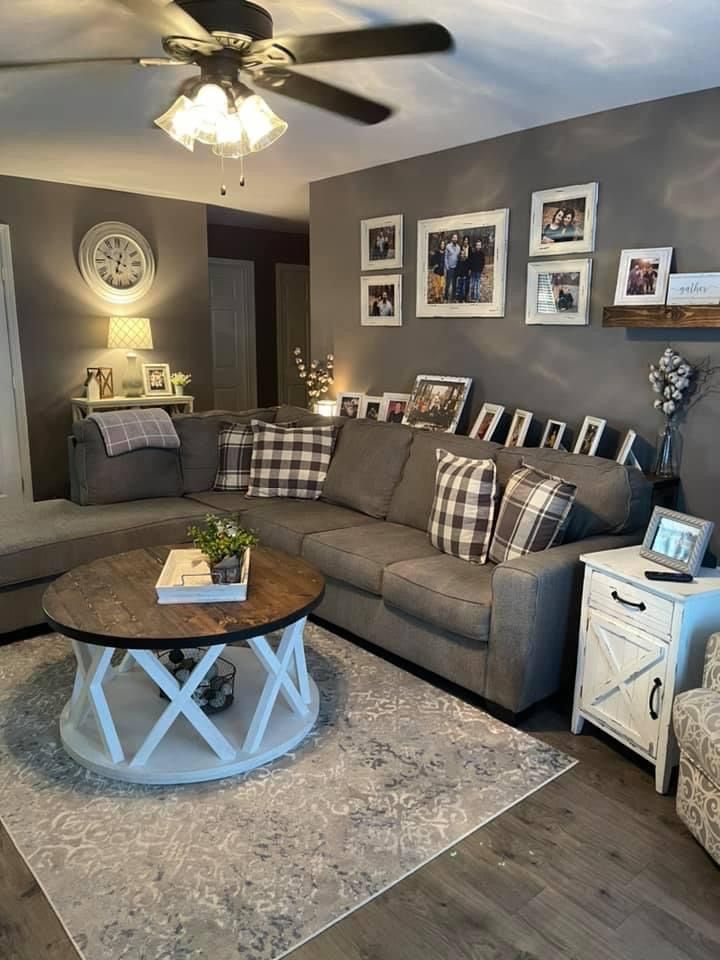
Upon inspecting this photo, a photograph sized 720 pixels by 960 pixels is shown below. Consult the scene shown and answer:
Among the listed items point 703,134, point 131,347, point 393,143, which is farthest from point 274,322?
point 703,134

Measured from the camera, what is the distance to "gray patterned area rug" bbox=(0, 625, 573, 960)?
67.9 inches

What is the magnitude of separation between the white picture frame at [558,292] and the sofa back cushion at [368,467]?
0.95m

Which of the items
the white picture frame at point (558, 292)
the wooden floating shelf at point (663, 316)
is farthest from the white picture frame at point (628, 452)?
the white picture frame at point (558, 292)

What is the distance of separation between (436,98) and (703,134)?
3.79 ft

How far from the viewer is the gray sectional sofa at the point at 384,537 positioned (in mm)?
2553

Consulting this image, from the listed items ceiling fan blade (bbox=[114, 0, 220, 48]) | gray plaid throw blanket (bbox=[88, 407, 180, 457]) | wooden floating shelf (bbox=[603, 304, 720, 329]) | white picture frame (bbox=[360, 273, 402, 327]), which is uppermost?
ceiling fan blade (bbox=[114, 0, 220, 48])

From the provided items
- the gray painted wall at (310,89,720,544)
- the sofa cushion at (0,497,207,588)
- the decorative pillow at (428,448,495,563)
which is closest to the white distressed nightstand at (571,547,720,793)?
the decorative pillow at (428,448,495,563)

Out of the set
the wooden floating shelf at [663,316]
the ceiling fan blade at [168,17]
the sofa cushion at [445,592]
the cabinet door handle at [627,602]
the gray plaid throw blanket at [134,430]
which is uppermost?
the ceiling fan blade at [168,17]

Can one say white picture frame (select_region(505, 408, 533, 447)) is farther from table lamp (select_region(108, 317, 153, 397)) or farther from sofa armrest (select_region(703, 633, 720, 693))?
table lamp (select_region(108, 317, 153, 397))

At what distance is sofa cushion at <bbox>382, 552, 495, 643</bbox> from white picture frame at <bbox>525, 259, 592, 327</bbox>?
1.47 m

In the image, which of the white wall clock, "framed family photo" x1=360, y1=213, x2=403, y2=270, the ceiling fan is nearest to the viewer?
the ceiling fan

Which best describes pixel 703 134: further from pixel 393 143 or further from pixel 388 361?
pixel 388 361

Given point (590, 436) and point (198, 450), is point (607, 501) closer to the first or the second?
point (590, 436)

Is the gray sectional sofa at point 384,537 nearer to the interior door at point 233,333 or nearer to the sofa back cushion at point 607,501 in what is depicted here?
the sofa back cushion at point 607,501
